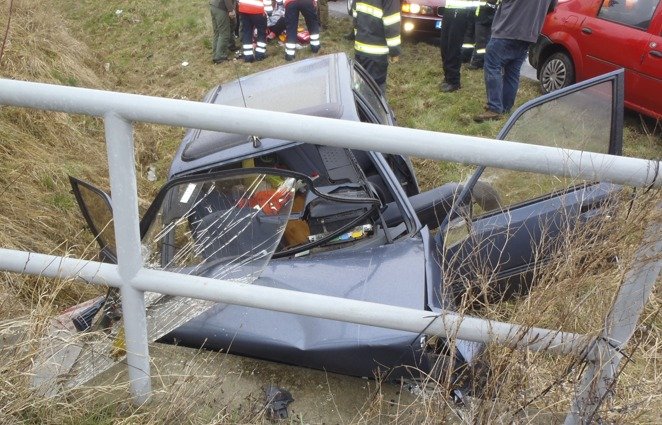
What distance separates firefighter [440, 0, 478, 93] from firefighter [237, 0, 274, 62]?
2.75 meters

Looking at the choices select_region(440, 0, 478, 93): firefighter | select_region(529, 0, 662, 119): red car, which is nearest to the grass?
select_region(440, 0, 478, 93): firefighter

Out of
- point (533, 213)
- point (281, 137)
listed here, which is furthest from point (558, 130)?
point (281, 137)

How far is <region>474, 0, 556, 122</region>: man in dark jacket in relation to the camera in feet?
20.3

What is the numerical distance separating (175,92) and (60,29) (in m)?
1.83

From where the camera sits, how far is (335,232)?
11.0ft

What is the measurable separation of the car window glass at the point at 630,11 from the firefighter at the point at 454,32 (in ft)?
4.81

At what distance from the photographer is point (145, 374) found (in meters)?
1.91

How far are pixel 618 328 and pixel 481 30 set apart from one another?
7.05 m

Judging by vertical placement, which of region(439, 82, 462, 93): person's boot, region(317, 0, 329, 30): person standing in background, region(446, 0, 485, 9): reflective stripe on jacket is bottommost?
region(439, 82, 462, 93): person's boot

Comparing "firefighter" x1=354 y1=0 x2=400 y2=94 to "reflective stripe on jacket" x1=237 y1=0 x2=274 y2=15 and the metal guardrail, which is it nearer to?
"reflective stripe on jacket" x1=237 y1=0 x2=274 y2=15

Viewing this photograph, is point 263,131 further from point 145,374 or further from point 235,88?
point 235,88

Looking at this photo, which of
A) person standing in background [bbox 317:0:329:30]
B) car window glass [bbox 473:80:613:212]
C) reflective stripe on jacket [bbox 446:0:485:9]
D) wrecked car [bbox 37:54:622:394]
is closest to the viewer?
wrecked car [bbox 37:54:622:394]

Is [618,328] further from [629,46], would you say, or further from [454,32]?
[454,32]

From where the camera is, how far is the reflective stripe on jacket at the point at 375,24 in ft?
21.1
